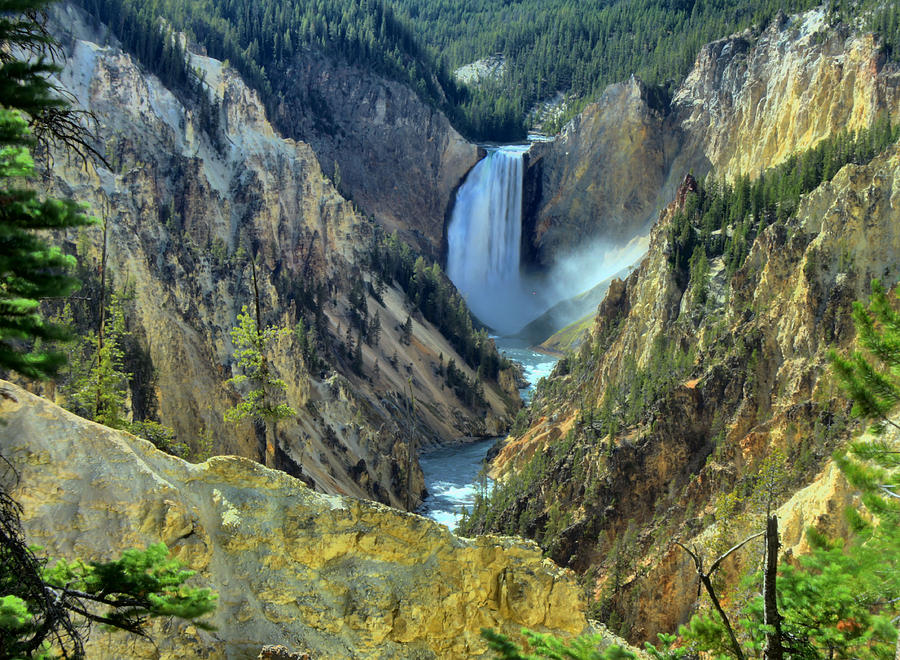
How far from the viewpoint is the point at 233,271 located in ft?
169

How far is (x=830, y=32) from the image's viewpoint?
76.1 m

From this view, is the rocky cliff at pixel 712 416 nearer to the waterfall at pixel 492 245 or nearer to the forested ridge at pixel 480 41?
the forested ridge at pixel 480 41

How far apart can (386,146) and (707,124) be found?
46.0 m

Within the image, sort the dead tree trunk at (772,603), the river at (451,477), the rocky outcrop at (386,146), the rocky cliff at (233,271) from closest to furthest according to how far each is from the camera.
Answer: the dead tree trunk at (772,603) → the rocky cliff at (233,271) → the river at (451,477) → the rocky outcrop at (386,146)

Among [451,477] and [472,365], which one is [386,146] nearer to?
[472,365]

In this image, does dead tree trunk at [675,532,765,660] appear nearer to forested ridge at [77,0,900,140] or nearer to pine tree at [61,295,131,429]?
pine tree at [61,295,131,429]

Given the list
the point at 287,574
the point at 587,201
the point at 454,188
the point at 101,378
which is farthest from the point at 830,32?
the point at 287,574

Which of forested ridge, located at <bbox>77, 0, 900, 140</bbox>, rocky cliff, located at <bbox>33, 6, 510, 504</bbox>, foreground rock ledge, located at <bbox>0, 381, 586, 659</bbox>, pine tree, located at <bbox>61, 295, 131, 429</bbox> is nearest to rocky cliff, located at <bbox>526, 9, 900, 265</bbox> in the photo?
forested ridge, located at <bbox>77, 0, 900, 140</bbox>

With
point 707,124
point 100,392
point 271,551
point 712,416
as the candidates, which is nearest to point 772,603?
point 271,551

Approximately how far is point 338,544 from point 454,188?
11175 centimetres

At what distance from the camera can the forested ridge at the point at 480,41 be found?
80.9m

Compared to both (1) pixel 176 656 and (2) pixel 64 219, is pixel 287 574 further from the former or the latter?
(2) pixel 64 219

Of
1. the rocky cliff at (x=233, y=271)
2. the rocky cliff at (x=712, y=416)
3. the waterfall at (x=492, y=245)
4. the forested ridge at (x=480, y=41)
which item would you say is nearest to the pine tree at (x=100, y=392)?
the rocky cliff at (x=233, y=271)

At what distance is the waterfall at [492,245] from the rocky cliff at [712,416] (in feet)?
222
